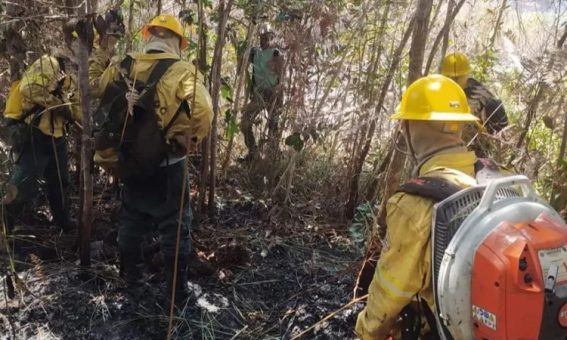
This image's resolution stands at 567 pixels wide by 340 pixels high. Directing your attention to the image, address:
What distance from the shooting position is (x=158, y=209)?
3.54 metres

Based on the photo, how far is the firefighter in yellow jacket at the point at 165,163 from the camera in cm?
326

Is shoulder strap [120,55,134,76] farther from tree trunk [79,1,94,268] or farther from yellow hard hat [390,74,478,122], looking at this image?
yellow hard hat [390,74,478,122]

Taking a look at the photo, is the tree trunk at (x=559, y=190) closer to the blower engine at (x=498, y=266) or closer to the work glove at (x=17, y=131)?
the blower engine at (x=498, y=266)

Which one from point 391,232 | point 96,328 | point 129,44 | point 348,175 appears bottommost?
point 96,328

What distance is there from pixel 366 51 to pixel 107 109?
293 centimetres

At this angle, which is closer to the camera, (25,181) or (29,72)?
(29,72)

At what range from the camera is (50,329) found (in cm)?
324

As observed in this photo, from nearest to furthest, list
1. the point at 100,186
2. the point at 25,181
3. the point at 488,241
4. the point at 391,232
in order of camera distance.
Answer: the point at 488,241 < the point at 391,232 < the point at 25,181 < the point at 100,186

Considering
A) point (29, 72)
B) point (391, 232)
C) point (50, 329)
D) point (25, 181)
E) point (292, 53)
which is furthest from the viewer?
point (292, 53)

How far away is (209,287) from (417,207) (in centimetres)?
236

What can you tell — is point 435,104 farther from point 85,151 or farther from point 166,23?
point 85,151

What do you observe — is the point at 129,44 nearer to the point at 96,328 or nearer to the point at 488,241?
the point at 96,328

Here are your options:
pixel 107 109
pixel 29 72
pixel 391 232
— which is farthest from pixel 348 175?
pixel 391 232

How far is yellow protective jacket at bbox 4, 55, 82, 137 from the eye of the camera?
359 centimetres
